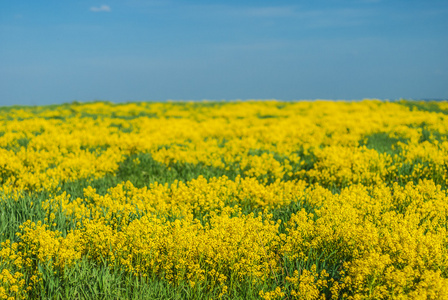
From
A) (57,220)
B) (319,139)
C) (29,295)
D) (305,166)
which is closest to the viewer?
(29,295)

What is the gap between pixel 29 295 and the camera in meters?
3.86

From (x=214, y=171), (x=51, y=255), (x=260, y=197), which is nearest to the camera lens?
(x=51, y=255)

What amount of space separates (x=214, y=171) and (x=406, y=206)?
4.08 m

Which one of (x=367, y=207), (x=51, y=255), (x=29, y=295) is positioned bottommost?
(x=29, y=295)

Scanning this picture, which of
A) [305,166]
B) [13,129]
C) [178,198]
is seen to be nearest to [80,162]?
[178,198]

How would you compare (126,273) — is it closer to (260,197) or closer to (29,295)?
(29,295)

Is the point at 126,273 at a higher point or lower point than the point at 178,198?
lower

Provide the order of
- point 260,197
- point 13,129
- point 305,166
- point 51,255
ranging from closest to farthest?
point 51,255 → point 260,197 → point 305,166 → point 13,129

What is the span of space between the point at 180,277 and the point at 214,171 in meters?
4.83

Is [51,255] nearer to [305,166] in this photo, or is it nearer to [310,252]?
[310,252]

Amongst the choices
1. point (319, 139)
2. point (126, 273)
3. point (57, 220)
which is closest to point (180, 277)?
point (126, 273)

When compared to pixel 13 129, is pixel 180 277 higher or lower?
lower

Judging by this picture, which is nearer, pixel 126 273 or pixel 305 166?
pixel 126 273

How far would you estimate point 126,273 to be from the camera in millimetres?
4176
